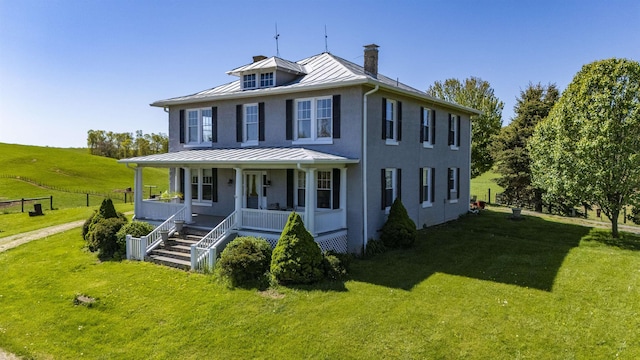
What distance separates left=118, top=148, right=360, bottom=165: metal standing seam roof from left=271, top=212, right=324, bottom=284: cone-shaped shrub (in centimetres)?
226

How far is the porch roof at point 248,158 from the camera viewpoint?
13.5 m

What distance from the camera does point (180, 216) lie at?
54.9 ft

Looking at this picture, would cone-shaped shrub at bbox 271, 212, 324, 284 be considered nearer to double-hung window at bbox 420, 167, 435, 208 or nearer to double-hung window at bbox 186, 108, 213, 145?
double-hung window at bbox 420, 167, 435, 208

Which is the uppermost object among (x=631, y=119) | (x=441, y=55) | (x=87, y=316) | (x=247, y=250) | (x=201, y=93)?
(x=441, y=55)

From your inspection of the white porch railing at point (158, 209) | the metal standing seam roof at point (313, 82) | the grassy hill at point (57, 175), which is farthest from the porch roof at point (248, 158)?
the grassy hill at point (57, 175)

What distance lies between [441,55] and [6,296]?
80.7 feet

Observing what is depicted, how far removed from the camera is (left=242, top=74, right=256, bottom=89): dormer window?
59.4 feet

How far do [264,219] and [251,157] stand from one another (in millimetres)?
2265

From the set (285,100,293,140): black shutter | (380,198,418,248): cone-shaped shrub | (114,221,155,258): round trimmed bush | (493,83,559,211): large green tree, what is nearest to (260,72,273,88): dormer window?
(285,100,293,140): black shutter

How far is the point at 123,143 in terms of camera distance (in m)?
89.6

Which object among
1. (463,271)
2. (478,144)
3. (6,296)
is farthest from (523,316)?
(478,144)

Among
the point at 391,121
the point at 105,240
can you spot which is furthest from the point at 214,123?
the point at 391,121

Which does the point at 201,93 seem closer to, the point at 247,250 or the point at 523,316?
the point at 247,250

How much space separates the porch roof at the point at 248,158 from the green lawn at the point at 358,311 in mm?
3825
